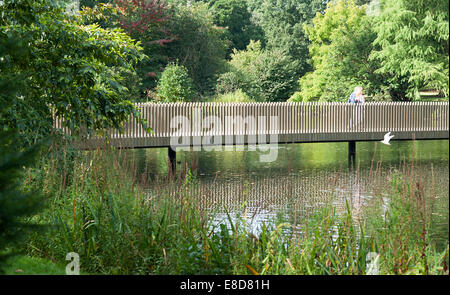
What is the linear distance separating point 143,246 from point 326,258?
1.41 m

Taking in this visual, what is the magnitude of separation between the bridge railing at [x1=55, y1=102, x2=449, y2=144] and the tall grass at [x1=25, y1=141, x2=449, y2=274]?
807cm

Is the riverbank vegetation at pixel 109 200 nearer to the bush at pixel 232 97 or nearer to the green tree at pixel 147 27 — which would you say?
the bush at pixel 232 97

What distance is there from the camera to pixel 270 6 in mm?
35125

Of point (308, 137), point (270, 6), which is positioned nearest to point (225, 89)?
point (308, 137)

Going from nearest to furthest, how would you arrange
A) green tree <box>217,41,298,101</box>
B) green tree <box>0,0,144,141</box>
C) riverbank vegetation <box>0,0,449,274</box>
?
riverbank vegetation <box>0,0,449,274</box> < green tree <box>0,0,144,141</box> < green tree <box>217,41,298,101</box>

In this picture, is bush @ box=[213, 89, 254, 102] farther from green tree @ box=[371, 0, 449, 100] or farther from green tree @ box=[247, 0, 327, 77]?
green tree @ box=[247, 0, 327, 77]

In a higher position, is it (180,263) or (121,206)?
(121,206)

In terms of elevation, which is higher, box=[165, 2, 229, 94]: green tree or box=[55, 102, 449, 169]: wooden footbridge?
box=[165, 2, 229, 94]: green tree

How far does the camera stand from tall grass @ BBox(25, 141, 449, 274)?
3998 millimetres

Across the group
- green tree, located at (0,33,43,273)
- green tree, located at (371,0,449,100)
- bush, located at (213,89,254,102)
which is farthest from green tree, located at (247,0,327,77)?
green tree, located at (0,33,43,273)

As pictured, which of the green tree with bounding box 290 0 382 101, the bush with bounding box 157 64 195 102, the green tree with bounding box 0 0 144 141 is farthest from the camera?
the green tree with bounding box 290 0 382 101

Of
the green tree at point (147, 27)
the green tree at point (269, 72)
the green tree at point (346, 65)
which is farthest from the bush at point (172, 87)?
the green tree at point (346, 65)
